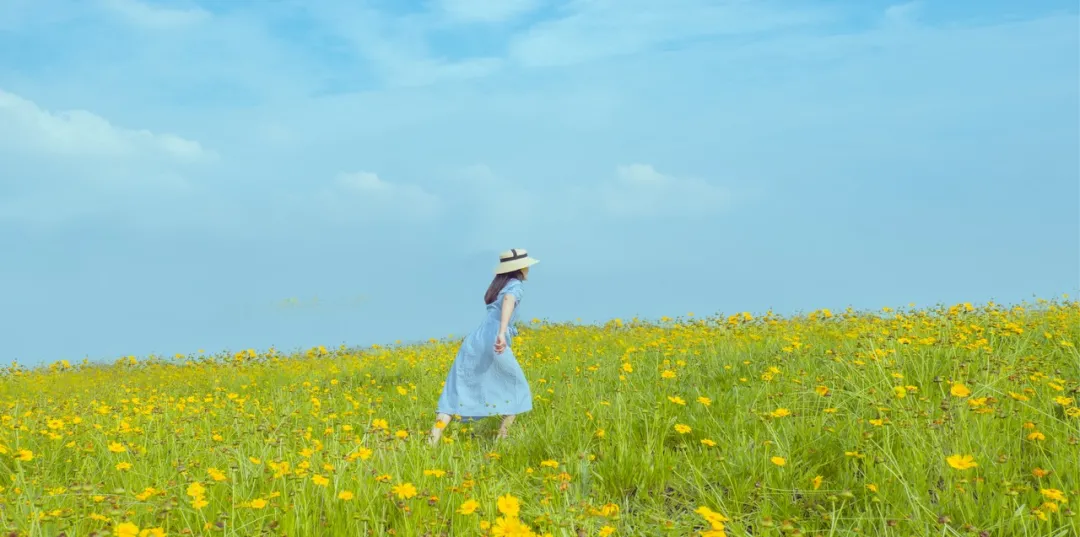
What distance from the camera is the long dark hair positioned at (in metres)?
Answer: 7.68

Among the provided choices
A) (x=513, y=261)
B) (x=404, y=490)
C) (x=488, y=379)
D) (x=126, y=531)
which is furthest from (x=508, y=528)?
(x=513, y=261)

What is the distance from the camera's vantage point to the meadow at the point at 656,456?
3.81m

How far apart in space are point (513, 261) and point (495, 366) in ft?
3.41

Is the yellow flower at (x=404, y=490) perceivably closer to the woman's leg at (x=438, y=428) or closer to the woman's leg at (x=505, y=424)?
the woman's leg at (x=438, y=428)

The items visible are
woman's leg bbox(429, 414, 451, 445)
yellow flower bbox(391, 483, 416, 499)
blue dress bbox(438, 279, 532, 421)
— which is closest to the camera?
yellow flower bbox(391, 483, 416, 499)

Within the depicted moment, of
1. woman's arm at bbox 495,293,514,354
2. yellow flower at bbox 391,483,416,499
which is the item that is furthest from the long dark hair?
yellow flower at bbox 391,483,416,499

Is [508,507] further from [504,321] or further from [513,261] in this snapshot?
[513,261]

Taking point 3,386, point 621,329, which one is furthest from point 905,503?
point 3,386

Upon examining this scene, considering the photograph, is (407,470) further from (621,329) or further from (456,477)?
(621,329)

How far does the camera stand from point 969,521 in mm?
3811

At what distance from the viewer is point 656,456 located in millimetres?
4957

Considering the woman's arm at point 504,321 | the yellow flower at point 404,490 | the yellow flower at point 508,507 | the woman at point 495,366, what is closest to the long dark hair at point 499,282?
the woman at point 495,366

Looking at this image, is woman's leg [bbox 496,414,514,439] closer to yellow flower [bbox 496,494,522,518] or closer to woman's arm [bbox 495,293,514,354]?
woman's arm [bbox 495,293,514,354]

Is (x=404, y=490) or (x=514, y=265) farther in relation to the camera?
(x=514, y=265)
